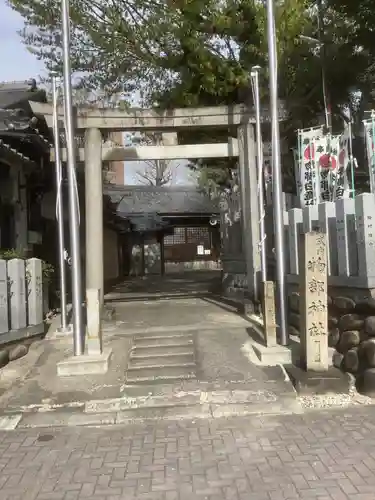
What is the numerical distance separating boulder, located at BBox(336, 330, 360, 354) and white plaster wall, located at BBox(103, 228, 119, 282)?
1430 cm

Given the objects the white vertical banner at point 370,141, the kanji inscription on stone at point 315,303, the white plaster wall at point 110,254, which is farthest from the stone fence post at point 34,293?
the white plaster wall at point 110,254

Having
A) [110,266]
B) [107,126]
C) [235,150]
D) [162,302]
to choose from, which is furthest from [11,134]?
[110,266]

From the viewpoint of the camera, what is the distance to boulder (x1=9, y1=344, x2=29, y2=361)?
24.7 feet

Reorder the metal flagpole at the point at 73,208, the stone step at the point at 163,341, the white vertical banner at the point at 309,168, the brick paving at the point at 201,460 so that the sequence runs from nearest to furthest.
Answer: the brick paving at the point at 201,460 < the metal flagpole at the point at 73,208 < the stone step at the point at 163,341 < the white vertical banner at the point at 309,168

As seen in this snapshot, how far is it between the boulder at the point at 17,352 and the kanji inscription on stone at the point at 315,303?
4.42m

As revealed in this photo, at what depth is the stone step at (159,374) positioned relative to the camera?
650 centimetres

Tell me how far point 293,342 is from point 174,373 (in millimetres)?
1954

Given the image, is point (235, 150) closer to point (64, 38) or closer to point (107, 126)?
point (107, 126)

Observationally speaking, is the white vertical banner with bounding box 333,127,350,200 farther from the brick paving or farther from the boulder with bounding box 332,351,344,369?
the brick paving

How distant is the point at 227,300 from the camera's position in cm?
1177

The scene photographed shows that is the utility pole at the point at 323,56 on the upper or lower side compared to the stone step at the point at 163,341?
upper

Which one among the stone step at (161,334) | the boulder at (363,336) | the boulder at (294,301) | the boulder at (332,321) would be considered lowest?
the stone step at (161,334)

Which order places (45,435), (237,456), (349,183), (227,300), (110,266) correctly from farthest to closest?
(110,266), (227,300), (349,183), (45,435), (237,456)

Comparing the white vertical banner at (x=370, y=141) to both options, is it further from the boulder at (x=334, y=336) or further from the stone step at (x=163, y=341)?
the stone step at (x=163, y=341)
